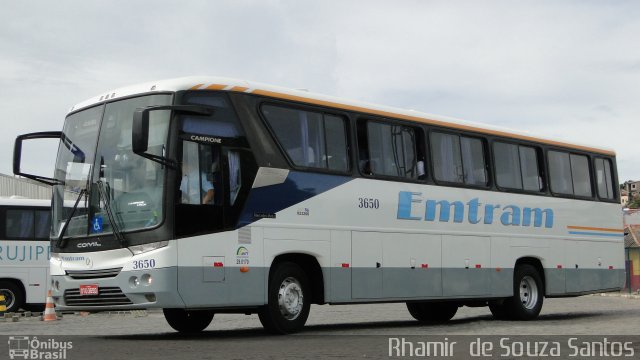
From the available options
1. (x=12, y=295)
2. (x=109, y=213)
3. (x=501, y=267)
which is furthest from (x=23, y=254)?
(x=109, y=213)

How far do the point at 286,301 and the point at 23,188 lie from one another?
32.9m

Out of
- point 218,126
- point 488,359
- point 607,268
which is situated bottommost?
point 488,359

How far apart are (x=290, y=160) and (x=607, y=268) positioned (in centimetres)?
1042

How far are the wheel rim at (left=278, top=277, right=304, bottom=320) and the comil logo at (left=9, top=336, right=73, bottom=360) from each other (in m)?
3.08

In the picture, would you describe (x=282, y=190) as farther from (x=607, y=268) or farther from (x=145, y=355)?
(x=607, y=268)

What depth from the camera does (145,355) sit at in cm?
1086

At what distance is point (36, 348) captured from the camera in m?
12.1

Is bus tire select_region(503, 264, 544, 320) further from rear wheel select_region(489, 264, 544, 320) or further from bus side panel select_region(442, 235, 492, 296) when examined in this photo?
bus side panel select_region(442, 235, 492, 296)

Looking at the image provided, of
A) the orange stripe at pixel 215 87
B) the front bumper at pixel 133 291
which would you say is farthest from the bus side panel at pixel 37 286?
the orange stripe at pixel 215 87

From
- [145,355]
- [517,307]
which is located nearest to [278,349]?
[145,355]

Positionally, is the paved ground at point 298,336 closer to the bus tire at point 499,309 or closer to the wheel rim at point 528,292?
the bus tire at point 499,309

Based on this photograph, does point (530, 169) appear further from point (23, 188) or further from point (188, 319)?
point (23, 188)

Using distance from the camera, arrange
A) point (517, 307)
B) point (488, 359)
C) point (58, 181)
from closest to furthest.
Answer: point (488, 359)
point (58, 181)
point (517, 307)

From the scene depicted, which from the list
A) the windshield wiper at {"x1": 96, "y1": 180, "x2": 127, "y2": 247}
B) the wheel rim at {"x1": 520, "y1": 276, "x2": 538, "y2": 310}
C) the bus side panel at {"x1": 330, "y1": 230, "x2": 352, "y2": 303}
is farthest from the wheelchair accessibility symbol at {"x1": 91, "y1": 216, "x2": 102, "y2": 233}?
the wheel rim at {"x1": 520, "y1": 276, "x2": 538, "y2": 310}
